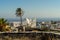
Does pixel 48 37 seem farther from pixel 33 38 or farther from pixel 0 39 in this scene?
pixel 0 39

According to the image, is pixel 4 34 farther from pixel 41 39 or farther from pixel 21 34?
pixel 41 39

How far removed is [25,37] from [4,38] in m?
→ 0.94

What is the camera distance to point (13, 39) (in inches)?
343

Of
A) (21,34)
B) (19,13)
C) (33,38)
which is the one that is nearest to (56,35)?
(33,38)

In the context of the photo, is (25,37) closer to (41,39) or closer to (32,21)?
(41,39)

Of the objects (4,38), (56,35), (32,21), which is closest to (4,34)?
(4,38)

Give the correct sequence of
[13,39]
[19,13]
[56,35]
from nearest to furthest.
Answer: [56,35], [13,39], [19,13]

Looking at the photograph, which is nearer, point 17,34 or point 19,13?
point 17,34

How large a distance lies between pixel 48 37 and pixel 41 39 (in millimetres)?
318

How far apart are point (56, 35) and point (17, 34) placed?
72.0 inches

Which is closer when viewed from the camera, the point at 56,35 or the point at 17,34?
the point at 56,35

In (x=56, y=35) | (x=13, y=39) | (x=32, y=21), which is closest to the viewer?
(x=56, y=35)

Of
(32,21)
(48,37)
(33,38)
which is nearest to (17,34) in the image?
(33,38)

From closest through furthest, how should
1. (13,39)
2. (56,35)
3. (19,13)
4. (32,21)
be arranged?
(56,35) < (13,39) < (32,21) < (19,13)
